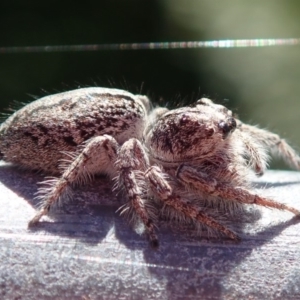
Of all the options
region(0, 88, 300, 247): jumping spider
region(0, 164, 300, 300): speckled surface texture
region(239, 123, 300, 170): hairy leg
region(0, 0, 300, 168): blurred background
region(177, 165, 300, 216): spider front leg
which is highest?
region(0, 0, 300, 168): blurred background

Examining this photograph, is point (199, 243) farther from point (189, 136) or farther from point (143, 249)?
point (189, 136)

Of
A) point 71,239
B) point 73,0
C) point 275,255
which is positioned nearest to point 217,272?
point 275,255

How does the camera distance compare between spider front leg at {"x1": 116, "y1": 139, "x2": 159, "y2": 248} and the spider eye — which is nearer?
spider front leg at {"x1": 116, "y1": 139, "x2": 159, "y2": 248}

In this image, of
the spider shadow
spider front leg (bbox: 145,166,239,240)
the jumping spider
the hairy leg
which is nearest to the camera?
the spider shadow

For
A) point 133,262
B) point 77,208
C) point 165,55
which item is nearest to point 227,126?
point 77,208

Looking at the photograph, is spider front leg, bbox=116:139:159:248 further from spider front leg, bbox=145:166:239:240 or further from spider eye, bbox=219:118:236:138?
spider eye, bbox=219:118:236:138

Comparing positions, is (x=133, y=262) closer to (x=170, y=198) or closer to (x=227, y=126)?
(x=170, y=198)

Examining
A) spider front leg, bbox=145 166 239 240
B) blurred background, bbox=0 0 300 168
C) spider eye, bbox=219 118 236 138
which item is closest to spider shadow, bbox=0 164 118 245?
spider front leg, bbox=145 166 239 240

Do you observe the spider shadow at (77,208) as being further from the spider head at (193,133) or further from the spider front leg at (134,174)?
the spider head at (193,133)
